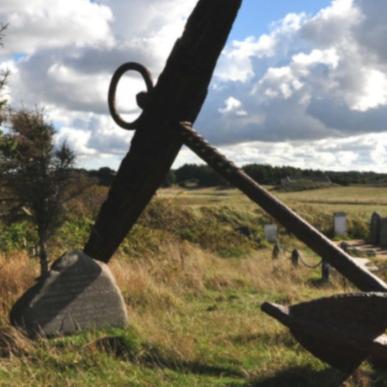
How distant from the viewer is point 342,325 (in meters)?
3.47

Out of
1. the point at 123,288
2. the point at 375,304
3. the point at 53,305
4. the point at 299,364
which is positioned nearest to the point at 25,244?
the point at 123,288

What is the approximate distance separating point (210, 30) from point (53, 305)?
2.65 metres

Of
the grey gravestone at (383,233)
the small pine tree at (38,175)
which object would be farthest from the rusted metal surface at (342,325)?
the grey gravestone at (383,233)

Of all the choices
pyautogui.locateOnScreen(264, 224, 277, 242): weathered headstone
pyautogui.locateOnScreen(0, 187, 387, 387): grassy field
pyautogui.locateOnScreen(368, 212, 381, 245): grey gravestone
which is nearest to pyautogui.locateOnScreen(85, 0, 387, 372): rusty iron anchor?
pyautogui.locateOnScreen(0, 187, 387, 387): grassy field

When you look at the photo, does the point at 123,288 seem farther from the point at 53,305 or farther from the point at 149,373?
the point at 149,373

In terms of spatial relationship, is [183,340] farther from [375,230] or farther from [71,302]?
[375,230]

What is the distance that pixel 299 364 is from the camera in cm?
473

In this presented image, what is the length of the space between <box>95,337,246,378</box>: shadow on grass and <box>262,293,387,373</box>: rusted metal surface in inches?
45.6

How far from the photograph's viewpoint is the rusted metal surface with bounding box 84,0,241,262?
457cm

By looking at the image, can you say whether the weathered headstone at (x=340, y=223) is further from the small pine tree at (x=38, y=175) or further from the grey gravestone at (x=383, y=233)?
the small pine tree at (x=38, y=175)

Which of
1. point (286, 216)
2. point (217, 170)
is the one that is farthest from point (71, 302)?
point (286, 216)

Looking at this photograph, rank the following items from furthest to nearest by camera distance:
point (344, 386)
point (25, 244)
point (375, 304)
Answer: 1. point (25, 244)
2. point (344, 386)
3. point (375, 304)

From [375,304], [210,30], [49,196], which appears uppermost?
[210,30]

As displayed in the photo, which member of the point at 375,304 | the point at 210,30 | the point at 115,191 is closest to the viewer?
the point at 375,304
